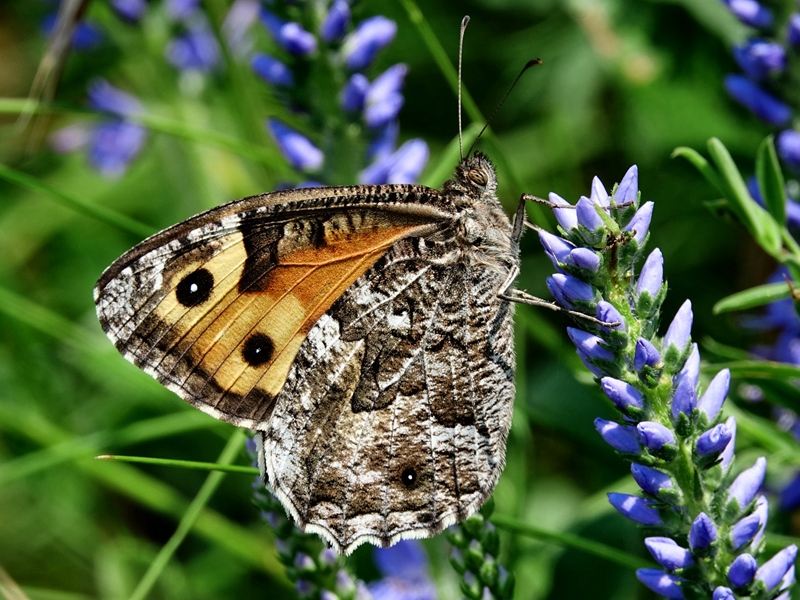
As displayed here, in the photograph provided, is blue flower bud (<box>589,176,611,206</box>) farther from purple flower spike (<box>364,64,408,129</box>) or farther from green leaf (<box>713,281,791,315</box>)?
purple flower spike (<box>364,64,408,129</box>)

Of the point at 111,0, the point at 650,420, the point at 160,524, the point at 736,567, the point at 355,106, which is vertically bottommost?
the point at 160,524

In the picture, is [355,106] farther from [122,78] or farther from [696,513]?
[122,78]

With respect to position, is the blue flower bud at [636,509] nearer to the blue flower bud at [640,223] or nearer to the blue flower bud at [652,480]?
the blue flower bud at [652,480]

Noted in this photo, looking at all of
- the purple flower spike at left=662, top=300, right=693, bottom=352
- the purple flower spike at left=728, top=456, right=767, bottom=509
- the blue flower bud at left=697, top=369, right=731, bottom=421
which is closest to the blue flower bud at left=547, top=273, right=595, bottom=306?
the purple flower spike at left=662, top=300, right=693, bottom=352

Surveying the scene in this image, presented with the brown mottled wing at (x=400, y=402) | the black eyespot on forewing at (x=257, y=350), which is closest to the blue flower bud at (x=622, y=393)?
the brown mottled wing at (x=400, y=402)

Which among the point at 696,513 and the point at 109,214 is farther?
the point at 109,214

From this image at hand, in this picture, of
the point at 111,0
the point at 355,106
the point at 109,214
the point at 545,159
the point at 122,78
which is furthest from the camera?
the point at 122,78

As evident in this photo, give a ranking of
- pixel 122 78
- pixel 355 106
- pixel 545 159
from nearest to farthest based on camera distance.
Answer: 1. pixel 355 106
2. pixel 545 159
3. pixel 122 78

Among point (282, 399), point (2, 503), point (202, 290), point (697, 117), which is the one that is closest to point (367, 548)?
point (282, 399)
